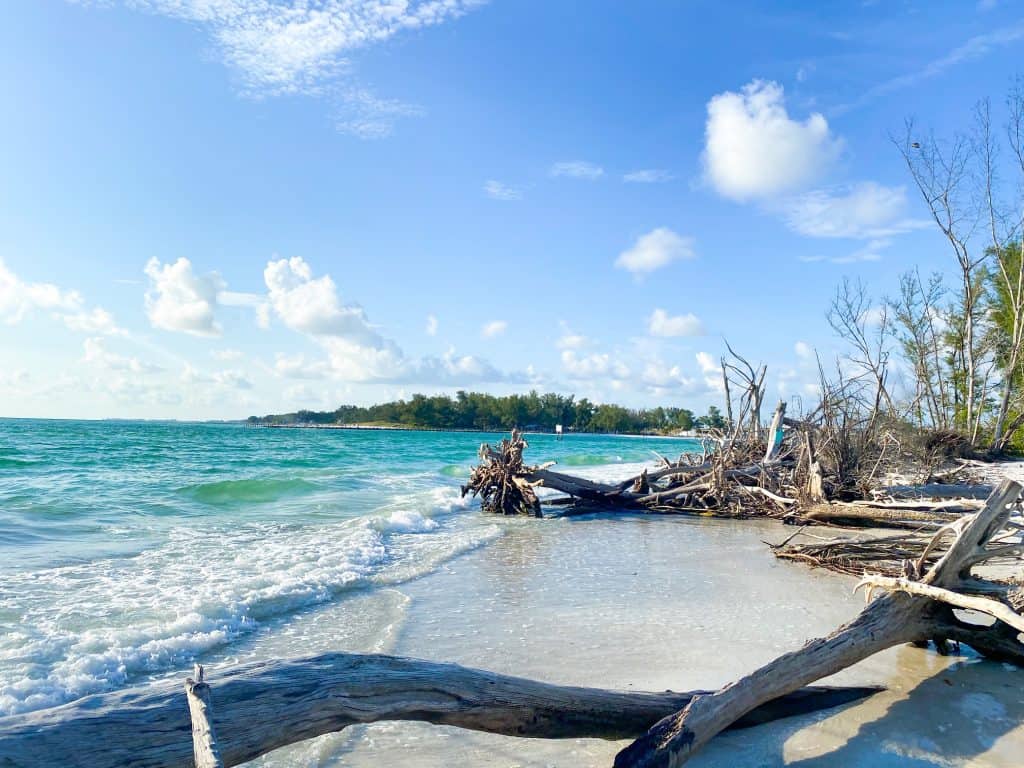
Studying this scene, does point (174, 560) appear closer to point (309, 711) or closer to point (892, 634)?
point (309, 711)

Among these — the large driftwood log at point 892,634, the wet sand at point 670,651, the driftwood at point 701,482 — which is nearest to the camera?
the large driftwood log at point 892,634

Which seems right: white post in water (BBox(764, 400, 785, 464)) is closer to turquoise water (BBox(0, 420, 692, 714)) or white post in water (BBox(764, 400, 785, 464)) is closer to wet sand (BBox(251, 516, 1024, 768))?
wet sand (BBox(251, 516, 1024, 768))

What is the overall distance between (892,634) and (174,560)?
755cm

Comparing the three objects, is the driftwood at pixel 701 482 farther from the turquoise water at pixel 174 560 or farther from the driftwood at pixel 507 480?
the turquoise water at pixel 174 560

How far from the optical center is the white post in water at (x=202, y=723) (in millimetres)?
1852

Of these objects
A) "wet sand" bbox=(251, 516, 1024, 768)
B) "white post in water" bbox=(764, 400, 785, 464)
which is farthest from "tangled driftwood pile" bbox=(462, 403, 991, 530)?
"wet sand" bbox=(251, 516, 1024, 768)

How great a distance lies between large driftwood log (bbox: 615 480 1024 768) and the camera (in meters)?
2.79

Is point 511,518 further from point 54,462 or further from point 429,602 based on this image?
point 54,462

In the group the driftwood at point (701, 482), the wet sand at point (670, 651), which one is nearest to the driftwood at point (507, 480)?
the driftwood at point (701, 482)

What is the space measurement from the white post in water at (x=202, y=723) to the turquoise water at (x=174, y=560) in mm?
2732

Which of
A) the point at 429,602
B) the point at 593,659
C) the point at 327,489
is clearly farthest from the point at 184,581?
the point at 327,489

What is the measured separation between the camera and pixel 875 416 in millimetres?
11891

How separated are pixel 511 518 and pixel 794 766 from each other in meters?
10.2

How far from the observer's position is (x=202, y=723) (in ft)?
6.42
